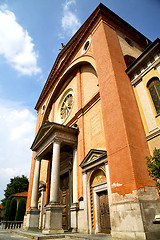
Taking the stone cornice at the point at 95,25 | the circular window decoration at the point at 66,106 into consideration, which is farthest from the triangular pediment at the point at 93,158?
the stone cornice at the point at 95,25

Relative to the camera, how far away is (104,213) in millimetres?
7316

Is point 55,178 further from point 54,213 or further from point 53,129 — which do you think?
point 53,129

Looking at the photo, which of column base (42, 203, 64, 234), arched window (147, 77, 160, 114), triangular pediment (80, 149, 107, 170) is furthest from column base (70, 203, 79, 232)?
arched window (147, 77, 160, 114)

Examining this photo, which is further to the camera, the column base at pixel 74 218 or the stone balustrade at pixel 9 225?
the stone balustrade at pixel 9 225

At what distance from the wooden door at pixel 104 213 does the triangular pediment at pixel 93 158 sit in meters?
1.45

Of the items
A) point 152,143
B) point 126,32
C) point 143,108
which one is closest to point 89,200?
point 152,143

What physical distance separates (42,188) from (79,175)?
238 inches

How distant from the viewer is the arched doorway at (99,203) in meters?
7.19

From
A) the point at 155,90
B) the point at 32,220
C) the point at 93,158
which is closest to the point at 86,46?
the point at 155,90

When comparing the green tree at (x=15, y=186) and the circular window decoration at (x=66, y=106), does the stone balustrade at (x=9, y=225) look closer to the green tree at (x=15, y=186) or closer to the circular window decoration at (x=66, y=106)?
the circular window decoration at (x=66, y=106)

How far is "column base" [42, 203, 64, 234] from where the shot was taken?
7.40m

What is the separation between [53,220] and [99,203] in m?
2.23

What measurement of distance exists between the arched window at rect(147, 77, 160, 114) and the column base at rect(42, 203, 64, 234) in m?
6.44

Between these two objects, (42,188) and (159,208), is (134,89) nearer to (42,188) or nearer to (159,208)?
(159,208)
